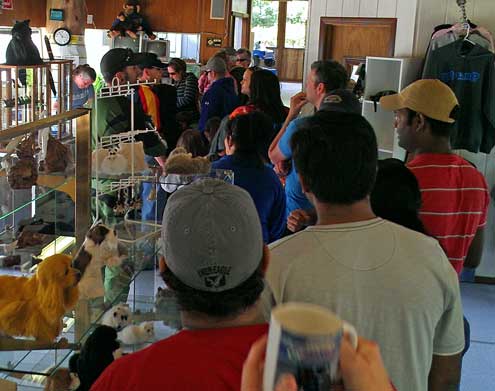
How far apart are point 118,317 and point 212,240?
865 millimetres

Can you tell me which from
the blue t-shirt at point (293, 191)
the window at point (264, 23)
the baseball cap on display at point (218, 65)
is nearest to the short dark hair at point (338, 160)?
the blue t-shirt at point (293, 191)

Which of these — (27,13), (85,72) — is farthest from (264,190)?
(27,13)

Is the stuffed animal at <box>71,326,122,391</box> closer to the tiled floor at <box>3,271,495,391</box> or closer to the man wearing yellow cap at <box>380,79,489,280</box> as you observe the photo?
the man wearing yellow cap at <box>380,79,489,280</box>

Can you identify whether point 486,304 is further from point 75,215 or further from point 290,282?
point 290,282

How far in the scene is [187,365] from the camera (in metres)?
0.98

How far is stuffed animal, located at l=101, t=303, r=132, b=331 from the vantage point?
176 centimetres

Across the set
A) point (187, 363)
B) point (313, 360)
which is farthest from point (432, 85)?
point (313, 360)

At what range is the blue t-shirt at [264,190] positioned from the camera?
106 inches

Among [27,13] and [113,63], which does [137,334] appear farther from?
[27,13]

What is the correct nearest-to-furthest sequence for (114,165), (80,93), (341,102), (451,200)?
(451,200) → (114,165) → (341,102) → (80,93)

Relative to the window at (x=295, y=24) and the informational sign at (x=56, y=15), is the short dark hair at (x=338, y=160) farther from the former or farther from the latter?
the window at (x=295, y=24)

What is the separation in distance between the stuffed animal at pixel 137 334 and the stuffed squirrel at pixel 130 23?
921 centimetres

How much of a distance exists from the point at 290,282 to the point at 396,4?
408 centimetres

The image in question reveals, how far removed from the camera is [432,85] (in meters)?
2.43
